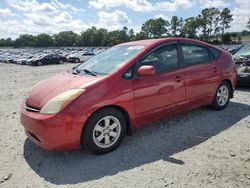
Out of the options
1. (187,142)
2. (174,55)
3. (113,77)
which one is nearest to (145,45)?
(174,55)

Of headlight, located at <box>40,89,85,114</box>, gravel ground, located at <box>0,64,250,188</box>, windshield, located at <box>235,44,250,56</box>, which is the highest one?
windshield, located at <box>235,44,250,56</box>

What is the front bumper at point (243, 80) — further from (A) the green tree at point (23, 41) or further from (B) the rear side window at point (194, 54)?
(A) the green tree at point (23, 41)

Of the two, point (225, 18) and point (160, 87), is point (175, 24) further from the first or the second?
point (160, 87)

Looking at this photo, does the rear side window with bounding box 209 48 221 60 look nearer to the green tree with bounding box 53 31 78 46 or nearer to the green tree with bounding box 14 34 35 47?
the green tree with bounding box 53 31 78 46

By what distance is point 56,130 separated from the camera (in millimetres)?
3377

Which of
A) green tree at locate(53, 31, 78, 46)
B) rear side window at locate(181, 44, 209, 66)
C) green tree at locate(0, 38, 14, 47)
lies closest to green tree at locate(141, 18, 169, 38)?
green tree at locate(53, 31, 78, 46)

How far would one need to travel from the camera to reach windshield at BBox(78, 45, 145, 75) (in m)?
4.12

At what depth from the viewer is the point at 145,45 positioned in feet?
14.4

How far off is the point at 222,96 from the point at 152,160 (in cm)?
281

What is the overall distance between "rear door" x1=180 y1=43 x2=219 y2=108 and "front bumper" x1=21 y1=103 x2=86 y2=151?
225cm

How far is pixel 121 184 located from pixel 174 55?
2.51 metres

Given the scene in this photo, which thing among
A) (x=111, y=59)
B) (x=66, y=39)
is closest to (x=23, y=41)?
(x=66, y=39)

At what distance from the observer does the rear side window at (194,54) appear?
480 centimetres

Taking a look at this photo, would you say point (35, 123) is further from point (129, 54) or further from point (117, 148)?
point (129, 54)
